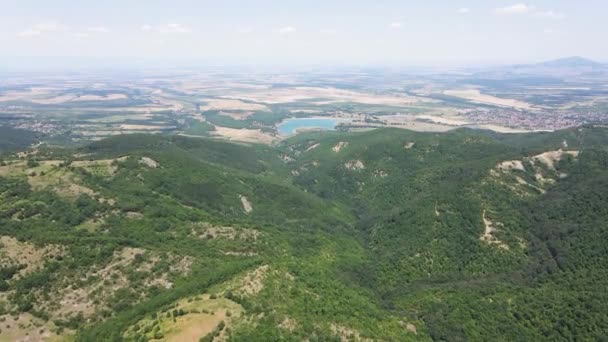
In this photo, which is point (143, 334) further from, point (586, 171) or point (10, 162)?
point (586, 171)

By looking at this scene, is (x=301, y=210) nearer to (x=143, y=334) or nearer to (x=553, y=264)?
(x=553, y=264)

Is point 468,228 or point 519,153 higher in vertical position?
point 519,153

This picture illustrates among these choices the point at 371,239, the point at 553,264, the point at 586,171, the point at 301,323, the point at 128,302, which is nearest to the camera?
the point at 301,323

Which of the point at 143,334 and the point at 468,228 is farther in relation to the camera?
the point at 468,228

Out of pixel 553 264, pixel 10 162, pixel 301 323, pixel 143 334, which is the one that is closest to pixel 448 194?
pixel 553 264

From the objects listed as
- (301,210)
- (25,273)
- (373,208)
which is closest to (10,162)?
(25,273)

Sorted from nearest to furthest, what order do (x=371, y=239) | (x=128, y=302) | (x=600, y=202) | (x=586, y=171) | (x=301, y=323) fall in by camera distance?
(x=301, y=323) < (x=128, y=302) < (x=600, y=202) < (x=371, y=239) < (x=586, y=171)

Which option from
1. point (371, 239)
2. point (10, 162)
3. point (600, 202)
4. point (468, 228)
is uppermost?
point (10, 162)
